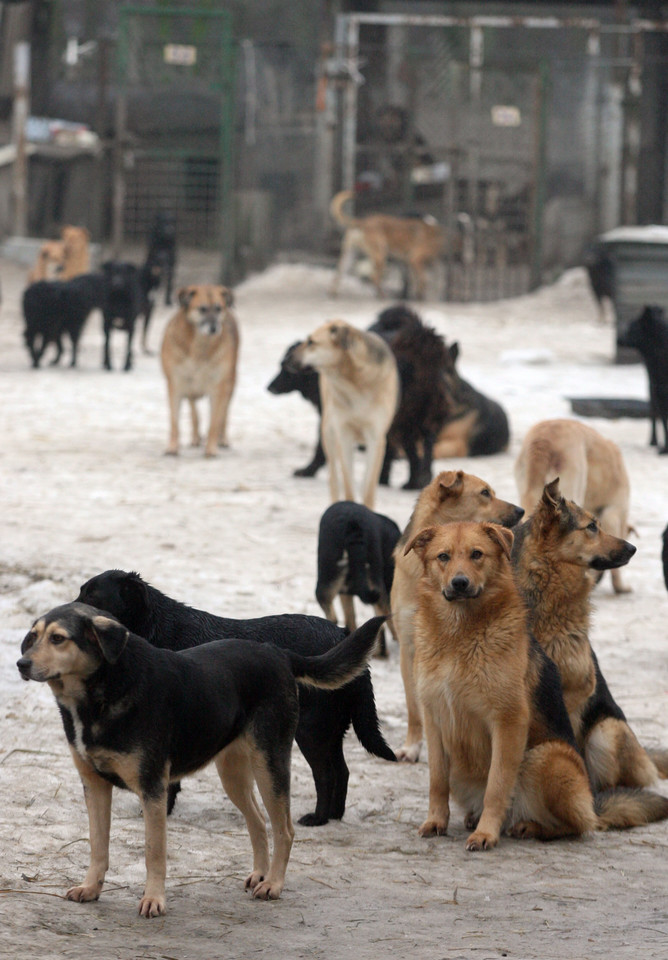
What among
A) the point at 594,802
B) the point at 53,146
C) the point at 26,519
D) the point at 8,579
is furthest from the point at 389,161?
the point at 594,802

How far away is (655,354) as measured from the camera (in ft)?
41.4

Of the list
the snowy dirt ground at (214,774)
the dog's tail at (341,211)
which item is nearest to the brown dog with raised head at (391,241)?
the dog's tail at (341,211)

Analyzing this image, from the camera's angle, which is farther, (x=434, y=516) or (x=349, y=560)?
(x=349, y=560)

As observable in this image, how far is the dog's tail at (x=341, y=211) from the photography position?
22188 mm

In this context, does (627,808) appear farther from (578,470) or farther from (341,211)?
(341,211)

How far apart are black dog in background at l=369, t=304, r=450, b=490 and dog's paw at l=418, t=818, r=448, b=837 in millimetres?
6132

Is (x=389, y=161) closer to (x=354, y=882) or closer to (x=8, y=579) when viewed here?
(x=8, y=579)

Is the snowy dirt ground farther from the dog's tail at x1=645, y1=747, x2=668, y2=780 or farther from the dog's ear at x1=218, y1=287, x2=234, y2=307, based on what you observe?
the dog's ear at x1=218, y1=287, x2=234, y2=307

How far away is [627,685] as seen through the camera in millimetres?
6141

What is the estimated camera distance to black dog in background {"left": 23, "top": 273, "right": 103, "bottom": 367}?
51.9ft

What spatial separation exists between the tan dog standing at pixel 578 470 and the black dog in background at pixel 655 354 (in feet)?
14.8

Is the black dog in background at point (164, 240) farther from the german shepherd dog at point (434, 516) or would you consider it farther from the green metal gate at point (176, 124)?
the german shepherd dog at point (434, 516)

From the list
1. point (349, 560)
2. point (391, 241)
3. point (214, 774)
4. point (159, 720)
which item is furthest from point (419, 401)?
point (391, 241)

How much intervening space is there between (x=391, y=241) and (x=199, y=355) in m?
11.2
